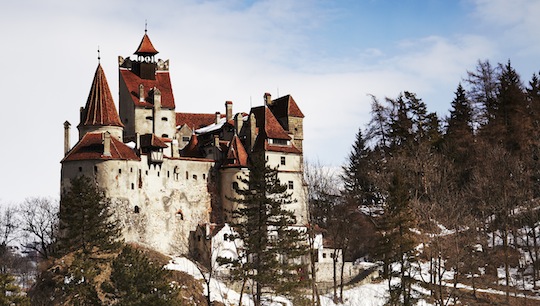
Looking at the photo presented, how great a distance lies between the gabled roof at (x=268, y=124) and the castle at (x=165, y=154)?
4.3 inches

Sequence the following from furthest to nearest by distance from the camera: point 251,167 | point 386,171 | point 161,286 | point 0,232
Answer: point 0,232 → point 386,171 → point 251,167 → point 161,286

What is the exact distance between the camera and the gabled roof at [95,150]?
64.8m

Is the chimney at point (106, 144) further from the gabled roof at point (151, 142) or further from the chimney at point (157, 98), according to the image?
the chimney at point (157, 98)

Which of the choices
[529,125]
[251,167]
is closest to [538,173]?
[529,125]

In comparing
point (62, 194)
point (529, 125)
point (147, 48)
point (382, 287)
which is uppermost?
point (147, 48)

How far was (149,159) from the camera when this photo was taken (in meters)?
67.5

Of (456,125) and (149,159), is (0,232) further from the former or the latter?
(456,125)

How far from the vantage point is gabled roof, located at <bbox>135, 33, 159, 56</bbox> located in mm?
77625

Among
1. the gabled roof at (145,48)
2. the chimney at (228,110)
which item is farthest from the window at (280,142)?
the gabled roof at (145,48)

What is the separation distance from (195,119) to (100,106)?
47.0 ft

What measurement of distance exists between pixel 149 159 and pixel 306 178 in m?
14.5

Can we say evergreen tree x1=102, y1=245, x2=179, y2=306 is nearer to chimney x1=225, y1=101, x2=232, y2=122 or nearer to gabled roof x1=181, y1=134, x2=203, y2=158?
gabled roof x1=181, y1=134, x2=203, y2=158

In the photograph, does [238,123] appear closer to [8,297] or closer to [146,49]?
[146,49]

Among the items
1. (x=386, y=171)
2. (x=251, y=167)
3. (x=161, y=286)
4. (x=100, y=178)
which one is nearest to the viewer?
(x=161, y=286)
